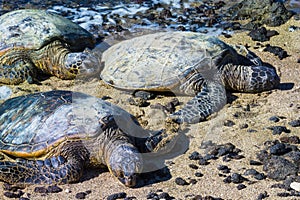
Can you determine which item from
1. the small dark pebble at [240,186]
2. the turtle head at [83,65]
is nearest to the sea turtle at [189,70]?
the turtle head at [83,65]

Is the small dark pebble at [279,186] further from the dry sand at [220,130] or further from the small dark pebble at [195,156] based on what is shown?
the small dark pebble at [195,156]

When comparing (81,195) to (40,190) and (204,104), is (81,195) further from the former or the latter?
(204,104)

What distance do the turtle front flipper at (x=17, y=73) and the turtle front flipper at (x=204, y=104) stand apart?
2.71m

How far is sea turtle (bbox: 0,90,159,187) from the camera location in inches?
241

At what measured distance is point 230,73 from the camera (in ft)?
27.0

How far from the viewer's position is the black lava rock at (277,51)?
917 centimetres

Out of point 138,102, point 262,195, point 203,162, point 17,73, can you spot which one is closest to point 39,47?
point 17,73

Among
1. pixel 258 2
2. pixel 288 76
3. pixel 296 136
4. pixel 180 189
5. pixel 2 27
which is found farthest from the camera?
pixel 258 2

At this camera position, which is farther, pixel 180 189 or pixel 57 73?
pixel 57 73

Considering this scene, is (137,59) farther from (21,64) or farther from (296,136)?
(296,136)

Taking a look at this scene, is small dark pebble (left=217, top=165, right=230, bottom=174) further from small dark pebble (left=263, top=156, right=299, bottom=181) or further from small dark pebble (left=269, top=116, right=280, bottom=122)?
small dark pebble (left=269, top=116, right=280, bottom=122)

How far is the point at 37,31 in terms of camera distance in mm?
9477

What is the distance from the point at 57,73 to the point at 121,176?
11.5 ft

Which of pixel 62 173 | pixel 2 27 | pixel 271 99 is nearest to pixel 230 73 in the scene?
pixel 271 99
